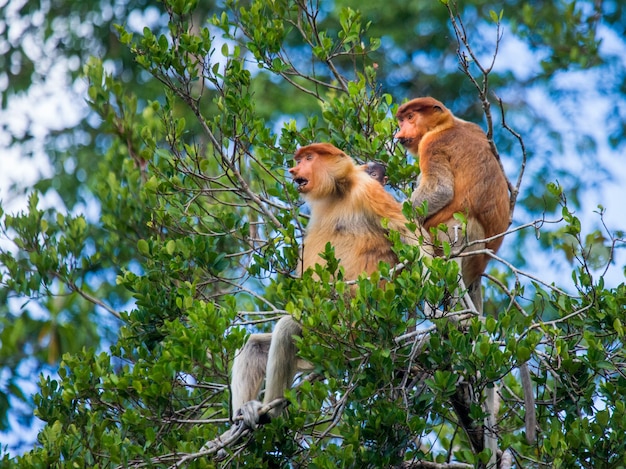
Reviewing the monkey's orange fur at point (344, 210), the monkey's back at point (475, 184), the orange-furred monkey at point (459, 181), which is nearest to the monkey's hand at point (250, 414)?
the monkey's orange fur at point (344, 210)

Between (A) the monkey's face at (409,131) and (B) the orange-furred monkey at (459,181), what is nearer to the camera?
(B) the orange-furred monkey at (459,181)

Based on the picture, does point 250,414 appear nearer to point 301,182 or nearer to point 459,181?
point 301,182

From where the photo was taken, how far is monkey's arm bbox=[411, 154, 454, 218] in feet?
13.5

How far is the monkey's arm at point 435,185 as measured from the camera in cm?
412

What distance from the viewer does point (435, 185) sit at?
13.7ft

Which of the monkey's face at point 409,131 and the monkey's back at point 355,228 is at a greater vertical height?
the monkey's face at point 409,131

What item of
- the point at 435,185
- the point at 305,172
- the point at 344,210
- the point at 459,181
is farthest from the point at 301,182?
the point at 459,181

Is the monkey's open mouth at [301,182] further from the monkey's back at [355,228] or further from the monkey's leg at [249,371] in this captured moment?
the monkey's leg at [249,371]

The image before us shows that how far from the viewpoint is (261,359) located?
3672mm

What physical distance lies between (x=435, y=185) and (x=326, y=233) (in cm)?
67

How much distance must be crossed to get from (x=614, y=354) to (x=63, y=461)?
6.28 ft

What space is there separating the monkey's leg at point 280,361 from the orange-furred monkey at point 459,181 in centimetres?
97

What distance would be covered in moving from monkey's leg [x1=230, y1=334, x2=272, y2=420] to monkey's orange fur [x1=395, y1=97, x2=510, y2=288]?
1.01 metres

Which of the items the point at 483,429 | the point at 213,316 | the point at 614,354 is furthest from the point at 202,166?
the point at 614,354
